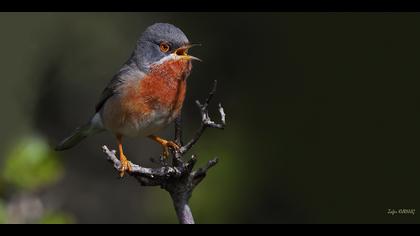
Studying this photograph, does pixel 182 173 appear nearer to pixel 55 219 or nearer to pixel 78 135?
pixel 55 219

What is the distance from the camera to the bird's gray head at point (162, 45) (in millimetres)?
5141

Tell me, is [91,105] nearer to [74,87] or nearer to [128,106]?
[74,87]

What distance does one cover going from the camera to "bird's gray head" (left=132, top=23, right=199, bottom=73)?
16.9 feet

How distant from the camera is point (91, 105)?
9695mm

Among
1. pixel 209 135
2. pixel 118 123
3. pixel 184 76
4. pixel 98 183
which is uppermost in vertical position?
pixel 184 76

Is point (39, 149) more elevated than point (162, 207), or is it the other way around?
point (39, 149)

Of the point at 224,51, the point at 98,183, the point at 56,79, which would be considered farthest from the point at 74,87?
the point at 224,51

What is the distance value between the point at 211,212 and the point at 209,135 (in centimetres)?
100

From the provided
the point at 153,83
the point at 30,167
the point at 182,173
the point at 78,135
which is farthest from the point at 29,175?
the point at 78,135

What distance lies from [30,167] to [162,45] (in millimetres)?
2052

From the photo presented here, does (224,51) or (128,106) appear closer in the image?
(128,106)

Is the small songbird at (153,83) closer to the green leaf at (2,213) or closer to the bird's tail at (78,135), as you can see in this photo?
the bird's tail at (78,135)

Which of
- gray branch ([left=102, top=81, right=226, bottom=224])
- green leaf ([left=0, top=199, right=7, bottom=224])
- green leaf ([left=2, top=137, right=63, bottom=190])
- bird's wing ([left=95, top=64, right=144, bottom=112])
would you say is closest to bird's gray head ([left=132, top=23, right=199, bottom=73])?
bird's wing ([left=95, top=64, right=144, bottom=112])

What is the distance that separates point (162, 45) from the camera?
5.23 meters
